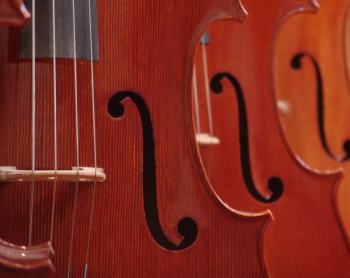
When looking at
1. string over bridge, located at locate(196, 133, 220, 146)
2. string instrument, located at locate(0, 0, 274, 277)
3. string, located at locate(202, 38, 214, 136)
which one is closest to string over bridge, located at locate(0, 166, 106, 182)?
string instrument, located at locate(0, 0, 274, 277)

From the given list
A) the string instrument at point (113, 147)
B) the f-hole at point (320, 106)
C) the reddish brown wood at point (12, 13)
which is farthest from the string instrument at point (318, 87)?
the reddish brown wood at point (12, 13)

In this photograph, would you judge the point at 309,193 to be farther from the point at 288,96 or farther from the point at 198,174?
the point at 198,174

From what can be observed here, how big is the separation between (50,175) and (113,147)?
15cm

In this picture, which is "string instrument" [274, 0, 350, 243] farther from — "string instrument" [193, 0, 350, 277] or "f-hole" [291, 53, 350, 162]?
"string instrument" [193, 0, 350, 277]

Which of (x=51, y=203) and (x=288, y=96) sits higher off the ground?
(x=288, y=96)

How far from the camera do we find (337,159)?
6.94ft

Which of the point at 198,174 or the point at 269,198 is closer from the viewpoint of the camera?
the point at 198,174

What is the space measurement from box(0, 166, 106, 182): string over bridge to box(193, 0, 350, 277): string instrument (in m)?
0.67

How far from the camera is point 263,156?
188cm

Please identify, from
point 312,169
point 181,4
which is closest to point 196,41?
point 181,4

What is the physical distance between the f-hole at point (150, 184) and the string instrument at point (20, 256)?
0.32 metres

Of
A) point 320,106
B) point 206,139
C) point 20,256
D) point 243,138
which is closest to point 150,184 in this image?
point 20,256

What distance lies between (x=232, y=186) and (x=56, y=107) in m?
0.73

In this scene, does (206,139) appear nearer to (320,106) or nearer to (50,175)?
(320,106)
